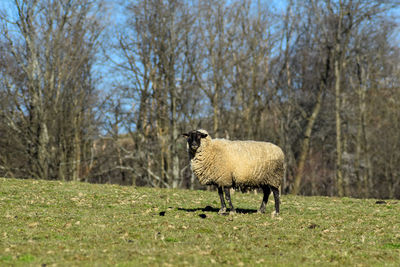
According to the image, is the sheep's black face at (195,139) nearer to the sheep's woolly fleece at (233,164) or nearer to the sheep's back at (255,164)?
the sheep's woolly fleece at (233,164)

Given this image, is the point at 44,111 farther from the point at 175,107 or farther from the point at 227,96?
the point at 227,96

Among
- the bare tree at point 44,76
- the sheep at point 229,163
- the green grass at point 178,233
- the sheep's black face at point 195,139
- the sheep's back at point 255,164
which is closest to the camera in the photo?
the green grass at point 178,233

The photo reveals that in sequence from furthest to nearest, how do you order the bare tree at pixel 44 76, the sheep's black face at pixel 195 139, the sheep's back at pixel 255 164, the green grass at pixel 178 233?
the bare tree at pixel 44 76, the sheep's back at pixel 255 164, the sheep's black face at pixel 195 139, the green grass at pixel 178 233

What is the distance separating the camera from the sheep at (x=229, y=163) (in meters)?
16.2

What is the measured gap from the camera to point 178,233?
492 inches

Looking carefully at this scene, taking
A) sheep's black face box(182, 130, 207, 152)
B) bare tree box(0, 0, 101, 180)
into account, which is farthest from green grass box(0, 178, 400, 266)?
bare tree box(0, 0, 101, 180)

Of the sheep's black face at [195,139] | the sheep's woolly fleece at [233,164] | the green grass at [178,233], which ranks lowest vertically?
the green grass at [178,233]

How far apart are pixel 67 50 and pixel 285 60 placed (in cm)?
2069

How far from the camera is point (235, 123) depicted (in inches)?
1813

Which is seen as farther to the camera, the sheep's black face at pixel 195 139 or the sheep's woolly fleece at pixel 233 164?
the sheep's woolly fleece at pixel 233 164

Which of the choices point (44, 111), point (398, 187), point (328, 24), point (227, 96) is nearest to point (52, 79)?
point (44, 111)

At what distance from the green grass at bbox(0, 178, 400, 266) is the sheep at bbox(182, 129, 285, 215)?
1.11 meters

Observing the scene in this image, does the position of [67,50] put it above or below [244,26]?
below

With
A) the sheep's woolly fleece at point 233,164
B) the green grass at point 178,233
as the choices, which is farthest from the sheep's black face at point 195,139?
the green grass at point 178,233
